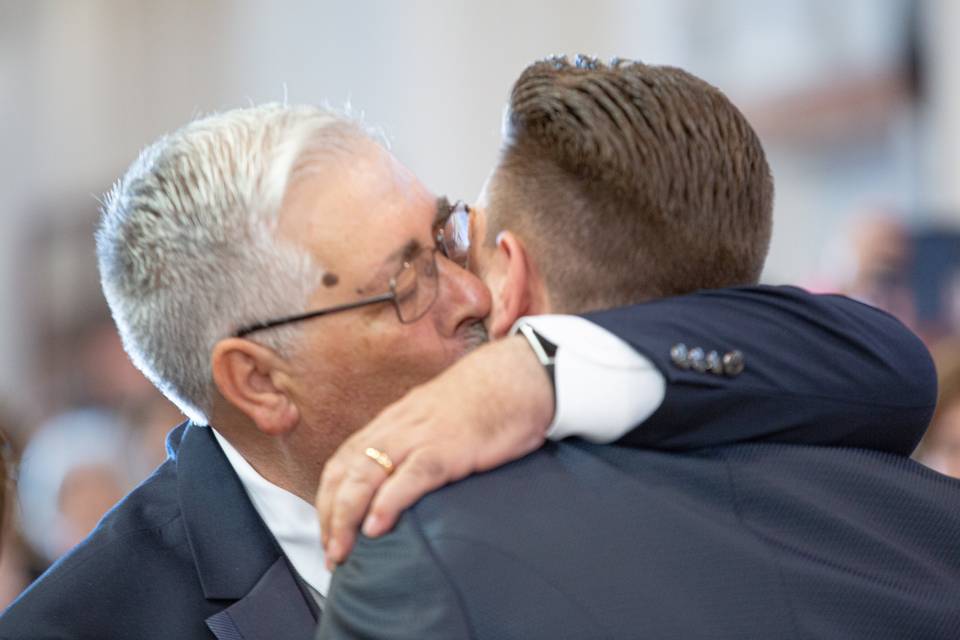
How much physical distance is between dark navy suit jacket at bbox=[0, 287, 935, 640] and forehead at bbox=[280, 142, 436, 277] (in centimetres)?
40

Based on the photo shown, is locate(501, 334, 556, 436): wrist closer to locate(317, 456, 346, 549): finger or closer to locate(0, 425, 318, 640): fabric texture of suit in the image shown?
locate(317, 456, 346, 549): finger

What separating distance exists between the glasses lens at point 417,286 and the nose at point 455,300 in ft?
0.04

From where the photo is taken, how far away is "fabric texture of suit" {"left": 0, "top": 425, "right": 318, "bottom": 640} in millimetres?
2082

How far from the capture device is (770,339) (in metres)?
1.78

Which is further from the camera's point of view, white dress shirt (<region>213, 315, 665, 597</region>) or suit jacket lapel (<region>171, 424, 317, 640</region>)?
suit jacket lapel (<region>171, 424, 317, 640</region>)

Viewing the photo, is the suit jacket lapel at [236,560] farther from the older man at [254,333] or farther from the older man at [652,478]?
the older man at [652,478]

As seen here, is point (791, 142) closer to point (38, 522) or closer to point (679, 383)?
point (38, 522)

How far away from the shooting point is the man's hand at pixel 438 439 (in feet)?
5.18

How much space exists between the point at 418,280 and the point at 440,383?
1.91ft

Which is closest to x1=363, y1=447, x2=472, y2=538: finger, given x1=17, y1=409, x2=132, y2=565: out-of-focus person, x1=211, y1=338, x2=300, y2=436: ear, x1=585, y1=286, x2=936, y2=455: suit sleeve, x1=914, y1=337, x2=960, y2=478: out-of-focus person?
x1=585, y1=286, x2=936, y2=455: suit sleeve

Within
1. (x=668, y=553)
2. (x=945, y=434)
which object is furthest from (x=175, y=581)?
(x=945, y=434)

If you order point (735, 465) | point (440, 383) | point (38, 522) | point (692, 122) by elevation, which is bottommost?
point (38, 522)

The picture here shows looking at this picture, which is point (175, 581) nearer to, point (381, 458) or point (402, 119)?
point (381, 458)

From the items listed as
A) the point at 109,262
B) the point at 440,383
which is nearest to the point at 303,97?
the point at 109,262
